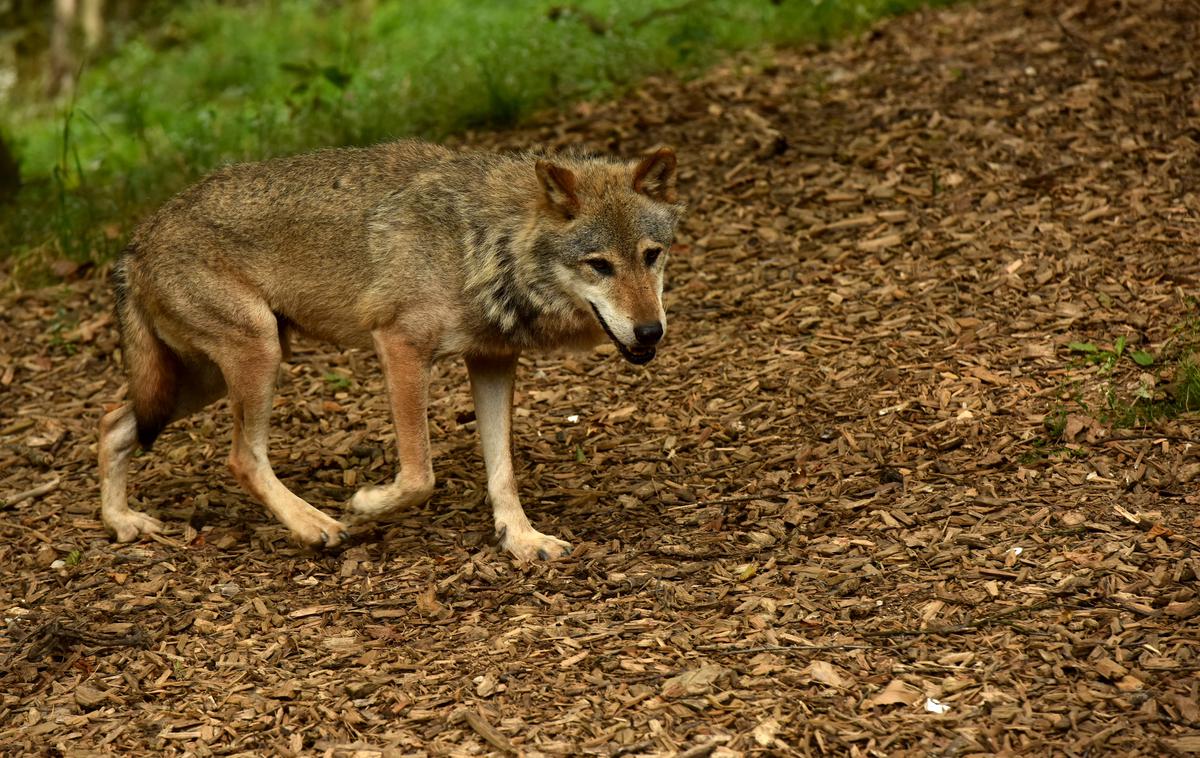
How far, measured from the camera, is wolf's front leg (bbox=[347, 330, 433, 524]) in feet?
19.4

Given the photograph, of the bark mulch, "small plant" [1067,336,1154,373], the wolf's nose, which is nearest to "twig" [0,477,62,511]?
the bark mulch

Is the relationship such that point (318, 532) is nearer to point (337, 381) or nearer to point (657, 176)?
point (337, 381)

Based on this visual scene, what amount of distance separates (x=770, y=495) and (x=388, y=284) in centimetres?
208

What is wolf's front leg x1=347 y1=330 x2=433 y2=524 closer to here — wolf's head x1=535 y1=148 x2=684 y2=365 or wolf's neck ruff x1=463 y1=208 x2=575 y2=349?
wolf's neck ruff x1=463 y1=208 x2=575 y2=349

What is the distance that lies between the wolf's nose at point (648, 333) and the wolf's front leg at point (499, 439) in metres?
0.92

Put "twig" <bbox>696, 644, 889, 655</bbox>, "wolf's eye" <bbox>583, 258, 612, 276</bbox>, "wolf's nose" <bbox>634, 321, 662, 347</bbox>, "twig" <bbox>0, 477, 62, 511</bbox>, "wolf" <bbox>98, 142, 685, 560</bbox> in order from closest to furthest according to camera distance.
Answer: "twig" <bbox>696, 644, 889, 655</bbox> < "wolf's nose" <bbox>634, 321, 662, 347</bbox> < "wolf's eye" <bbox>583, 258, 612, 276</bbox> < "wolf" <bbox>98, 142, 685, 560</bbox> < "twig" <bbox>0, 477, 62, 511</bbox>

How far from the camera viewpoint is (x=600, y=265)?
224 inches

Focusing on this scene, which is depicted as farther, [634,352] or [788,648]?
[634,352]

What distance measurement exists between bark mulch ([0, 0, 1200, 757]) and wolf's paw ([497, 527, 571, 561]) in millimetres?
105

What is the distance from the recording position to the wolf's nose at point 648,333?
541cm

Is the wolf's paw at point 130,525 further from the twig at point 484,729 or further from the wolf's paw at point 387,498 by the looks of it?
the twig at point 484,729

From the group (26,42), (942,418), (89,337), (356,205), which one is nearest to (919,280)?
(942,418)

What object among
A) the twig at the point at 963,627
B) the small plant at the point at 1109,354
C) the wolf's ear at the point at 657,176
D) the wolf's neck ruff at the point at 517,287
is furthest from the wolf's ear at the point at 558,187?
the small plant at the point at 1109,354

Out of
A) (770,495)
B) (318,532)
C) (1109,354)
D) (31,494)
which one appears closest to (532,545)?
(318,532)
